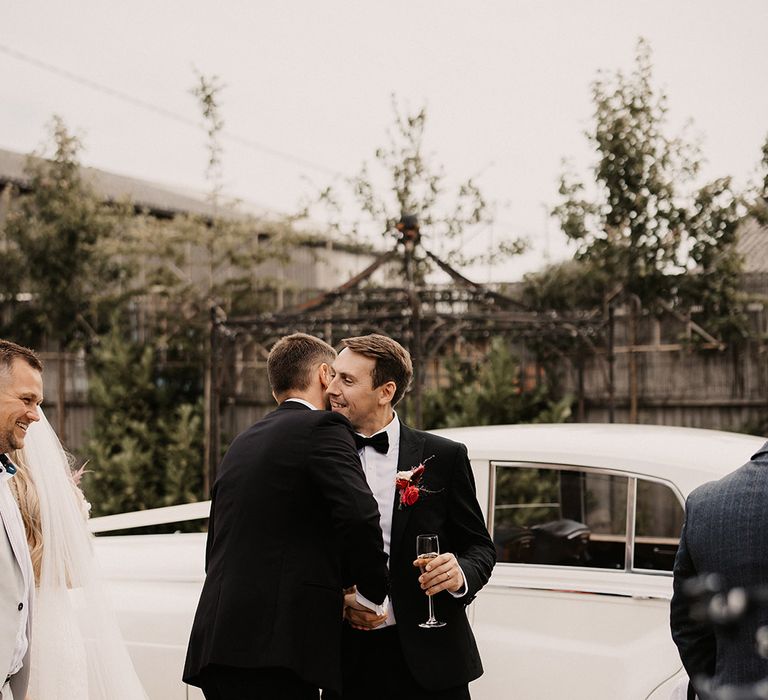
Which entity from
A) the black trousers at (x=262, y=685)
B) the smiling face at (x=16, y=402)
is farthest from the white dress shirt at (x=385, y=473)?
the smiling face at (x=16, y=402)

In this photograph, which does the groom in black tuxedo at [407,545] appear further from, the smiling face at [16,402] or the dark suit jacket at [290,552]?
the smiling face at [16,402]

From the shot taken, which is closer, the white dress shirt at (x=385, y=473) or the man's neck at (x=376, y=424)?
the white dress shirt at (x=385, y=473)

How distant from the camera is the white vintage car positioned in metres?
3.73

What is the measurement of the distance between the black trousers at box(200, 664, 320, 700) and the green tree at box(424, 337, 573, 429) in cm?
890

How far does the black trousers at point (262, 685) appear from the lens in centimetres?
289

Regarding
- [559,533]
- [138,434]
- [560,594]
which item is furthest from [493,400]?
[560,594]

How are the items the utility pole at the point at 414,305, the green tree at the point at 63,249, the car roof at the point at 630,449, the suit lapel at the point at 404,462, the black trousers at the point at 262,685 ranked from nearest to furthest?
1. the black trousers at the point at 262,685
2. the suit lapel at the point at 404,462
3. the car roof at the point at 630,449
4. the utility pole at the point at 414,305
5. the green tree at the point at 63,249

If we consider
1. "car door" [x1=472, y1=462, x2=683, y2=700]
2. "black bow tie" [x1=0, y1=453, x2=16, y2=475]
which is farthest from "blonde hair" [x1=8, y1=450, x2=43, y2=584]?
"car door" [x1=472, y1=462, x2=683, y2=700]

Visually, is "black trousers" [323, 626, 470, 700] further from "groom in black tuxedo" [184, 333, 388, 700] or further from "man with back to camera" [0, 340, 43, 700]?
"man with back to camera" [0, 340, 43, 700]

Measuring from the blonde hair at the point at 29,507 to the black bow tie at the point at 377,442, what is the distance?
4.02ft

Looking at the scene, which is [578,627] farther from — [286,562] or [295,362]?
[295,362]

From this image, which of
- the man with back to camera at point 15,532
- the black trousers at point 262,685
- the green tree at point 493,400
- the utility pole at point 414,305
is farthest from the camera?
the green tree at point 493,400

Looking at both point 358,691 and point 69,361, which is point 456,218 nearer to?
point 69,361

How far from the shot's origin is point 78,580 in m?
3.51
